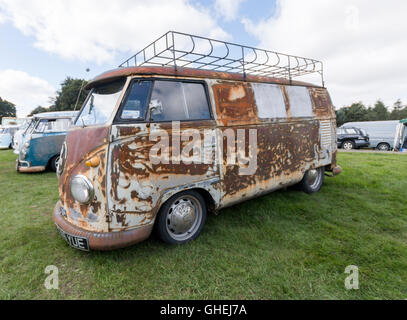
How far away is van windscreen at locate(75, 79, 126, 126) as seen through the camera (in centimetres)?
271

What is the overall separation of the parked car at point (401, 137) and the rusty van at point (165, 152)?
1560cm

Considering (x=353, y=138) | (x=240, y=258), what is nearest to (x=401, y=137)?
(x=353, y=138)

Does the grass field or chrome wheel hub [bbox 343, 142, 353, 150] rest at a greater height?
chrome wheel hub [bbox 343, 142, 353, 150]

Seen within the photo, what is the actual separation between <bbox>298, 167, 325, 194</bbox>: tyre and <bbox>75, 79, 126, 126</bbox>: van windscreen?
403 centimetres

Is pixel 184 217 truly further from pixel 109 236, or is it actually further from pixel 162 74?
pixel 162 74

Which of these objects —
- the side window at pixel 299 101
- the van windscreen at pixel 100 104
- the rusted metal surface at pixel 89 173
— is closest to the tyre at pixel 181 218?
the rusted metal surface at pixel 89 173

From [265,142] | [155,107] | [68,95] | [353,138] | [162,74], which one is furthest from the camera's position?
[68,95]

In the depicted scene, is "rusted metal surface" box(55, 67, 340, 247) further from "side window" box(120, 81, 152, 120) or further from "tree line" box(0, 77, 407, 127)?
"tree line" box(0, 77, 407, 127)

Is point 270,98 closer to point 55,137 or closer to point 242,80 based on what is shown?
point 242,80

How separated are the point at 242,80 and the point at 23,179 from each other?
6.91 metres

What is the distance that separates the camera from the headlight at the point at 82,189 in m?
2.43

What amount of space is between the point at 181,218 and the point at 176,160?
78 cm

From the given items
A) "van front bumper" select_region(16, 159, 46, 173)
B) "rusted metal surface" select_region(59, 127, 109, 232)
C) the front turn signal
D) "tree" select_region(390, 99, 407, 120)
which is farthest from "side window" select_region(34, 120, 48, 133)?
"tree" select_region(390, 99, 407, 120)

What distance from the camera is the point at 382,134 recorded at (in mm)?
16703
